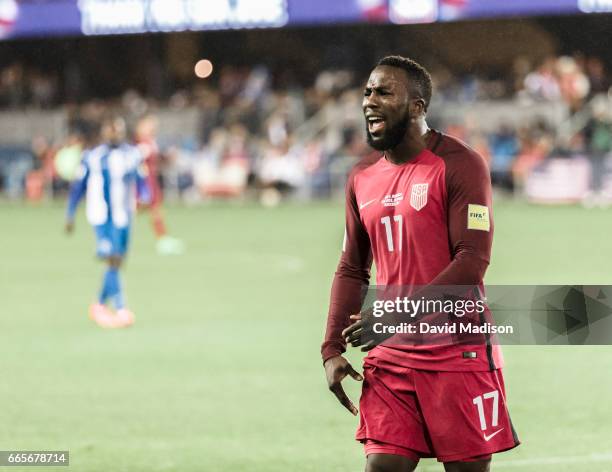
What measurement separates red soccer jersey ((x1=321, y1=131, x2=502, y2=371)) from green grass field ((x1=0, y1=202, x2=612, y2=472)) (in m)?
2.47

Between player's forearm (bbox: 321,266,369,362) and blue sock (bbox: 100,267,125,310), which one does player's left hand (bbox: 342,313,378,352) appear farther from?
blue sock (bbox: 100,267,125,310)

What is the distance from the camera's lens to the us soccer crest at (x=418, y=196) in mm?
4656

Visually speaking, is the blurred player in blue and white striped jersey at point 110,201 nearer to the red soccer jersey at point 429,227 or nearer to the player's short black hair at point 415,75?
the red soccer jersey at point 429,227

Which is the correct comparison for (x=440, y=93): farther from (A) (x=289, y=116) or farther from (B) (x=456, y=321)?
(B) (x=456, y=321)

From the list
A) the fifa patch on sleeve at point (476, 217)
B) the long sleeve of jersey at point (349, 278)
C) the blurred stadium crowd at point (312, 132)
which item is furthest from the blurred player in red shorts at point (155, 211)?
the fifa patch on sleeve at point (476, 217)

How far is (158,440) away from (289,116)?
2841cm

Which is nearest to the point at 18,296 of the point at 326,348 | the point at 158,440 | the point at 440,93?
the point at 158,440

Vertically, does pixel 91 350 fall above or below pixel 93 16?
below

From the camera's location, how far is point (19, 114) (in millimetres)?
38969

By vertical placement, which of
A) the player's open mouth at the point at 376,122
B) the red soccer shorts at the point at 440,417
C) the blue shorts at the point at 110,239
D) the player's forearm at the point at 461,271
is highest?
the player's open mouth at the point at 376,122

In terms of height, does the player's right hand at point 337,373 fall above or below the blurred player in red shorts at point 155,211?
A: above

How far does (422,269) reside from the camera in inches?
185

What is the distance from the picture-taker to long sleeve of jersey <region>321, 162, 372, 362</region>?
4918 mm

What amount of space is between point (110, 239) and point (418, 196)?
8.59m
